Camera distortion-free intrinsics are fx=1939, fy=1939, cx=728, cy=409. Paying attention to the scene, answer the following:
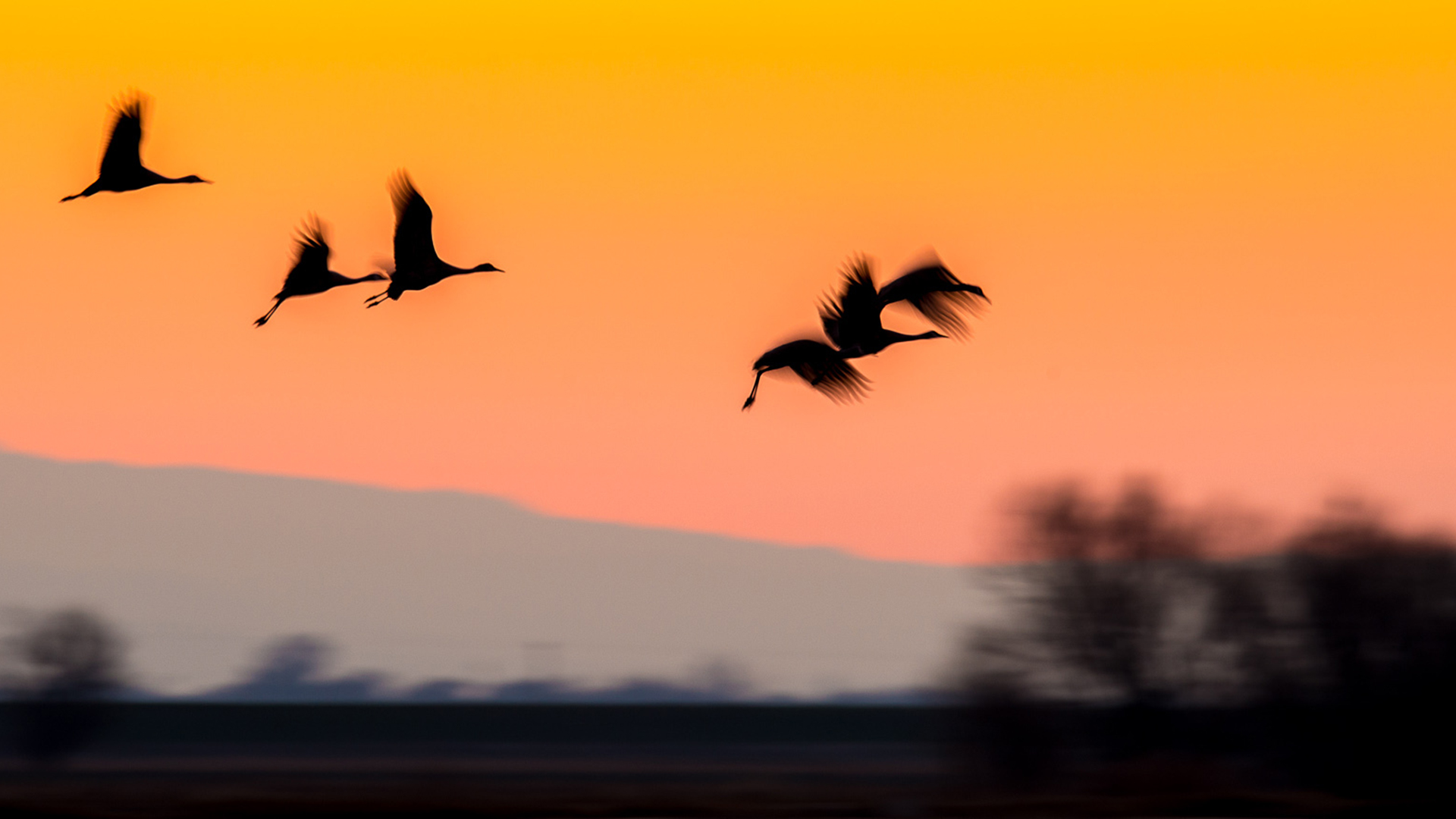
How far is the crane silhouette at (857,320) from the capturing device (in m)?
14.5

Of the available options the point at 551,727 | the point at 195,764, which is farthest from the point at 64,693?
the point at 551,727

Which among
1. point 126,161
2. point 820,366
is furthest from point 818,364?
point 126,161

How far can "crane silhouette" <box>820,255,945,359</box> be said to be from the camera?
47.5ft

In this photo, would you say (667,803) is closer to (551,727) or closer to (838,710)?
(551,727)

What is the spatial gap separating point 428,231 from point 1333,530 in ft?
66.8

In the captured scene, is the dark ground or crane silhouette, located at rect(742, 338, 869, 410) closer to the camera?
crane silhouette, located at rect(742, 338, 869, 410)

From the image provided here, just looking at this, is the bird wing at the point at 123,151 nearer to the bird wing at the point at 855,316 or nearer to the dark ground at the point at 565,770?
the bird wing at the point at 855,316

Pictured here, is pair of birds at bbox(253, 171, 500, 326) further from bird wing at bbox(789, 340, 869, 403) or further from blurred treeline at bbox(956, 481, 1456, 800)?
blurred treeline at bbox(956, 481, 1456, 800)

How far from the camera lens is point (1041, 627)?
100 feet

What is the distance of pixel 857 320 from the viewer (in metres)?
14.5

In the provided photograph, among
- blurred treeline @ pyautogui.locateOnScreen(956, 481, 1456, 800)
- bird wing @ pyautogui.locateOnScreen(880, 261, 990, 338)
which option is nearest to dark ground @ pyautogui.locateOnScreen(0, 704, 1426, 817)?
blurred treeline @ pyautogui.locateOnScreen(956, 481, 1456, 800)

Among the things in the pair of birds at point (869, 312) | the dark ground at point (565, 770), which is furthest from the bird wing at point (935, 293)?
the dark ground at point (565, 770)

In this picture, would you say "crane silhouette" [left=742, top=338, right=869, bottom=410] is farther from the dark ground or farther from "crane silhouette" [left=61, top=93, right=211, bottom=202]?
the dark ground

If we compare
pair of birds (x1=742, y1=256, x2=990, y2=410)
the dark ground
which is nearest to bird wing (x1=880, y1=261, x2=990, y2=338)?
pair of birds (x1=742, y1=256, x2=990, y2=410)
